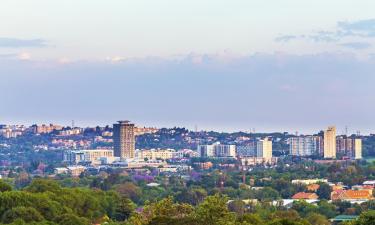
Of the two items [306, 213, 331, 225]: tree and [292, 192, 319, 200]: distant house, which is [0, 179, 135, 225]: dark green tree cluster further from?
[292, 192, 319, 200]: distant house

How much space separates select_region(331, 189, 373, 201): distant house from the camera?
101438mm

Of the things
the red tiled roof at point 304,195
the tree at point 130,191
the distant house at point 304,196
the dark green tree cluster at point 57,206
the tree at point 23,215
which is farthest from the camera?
the red tiled roof at point 304,195

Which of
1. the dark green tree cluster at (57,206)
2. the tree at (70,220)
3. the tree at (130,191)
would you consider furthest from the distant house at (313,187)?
the tree at (70,220)

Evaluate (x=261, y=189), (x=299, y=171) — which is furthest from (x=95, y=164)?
(x=261, y=189)

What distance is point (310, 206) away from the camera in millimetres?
82625

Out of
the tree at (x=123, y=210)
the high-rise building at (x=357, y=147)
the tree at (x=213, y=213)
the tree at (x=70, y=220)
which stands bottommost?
the tree at (x=123, y=210)

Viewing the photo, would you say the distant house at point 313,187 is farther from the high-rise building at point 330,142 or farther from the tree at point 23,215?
the high-rise building at point 330,142

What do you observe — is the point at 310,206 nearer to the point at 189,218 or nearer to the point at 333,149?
the point at 189,218

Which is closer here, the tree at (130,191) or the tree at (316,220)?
the tree at (316,220)

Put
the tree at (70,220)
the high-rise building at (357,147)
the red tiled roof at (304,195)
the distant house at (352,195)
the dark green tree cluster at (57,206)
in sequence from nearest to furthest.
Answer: the tree at (70,220), the dark green tree cluster at (57,206), the red tiled roof at (304,195), the distant house at (352,195), the high-rise building at (357,147)

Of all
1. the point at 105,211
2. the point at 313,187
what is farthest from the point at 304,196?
the point at 105,211

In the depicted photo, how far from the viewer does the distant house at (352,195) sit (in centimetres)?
10144

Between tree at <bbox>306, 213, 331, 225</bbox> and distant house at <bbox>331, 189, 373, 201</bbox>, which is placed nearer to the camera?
tree at <bbox>306, 213, 331, 225</bbox>

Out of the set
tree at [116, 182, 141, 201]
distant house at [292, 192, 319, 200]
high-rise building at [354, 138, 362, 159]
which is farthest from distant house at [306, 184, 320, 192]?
high-rise building at [354, 138, 362, 159]
